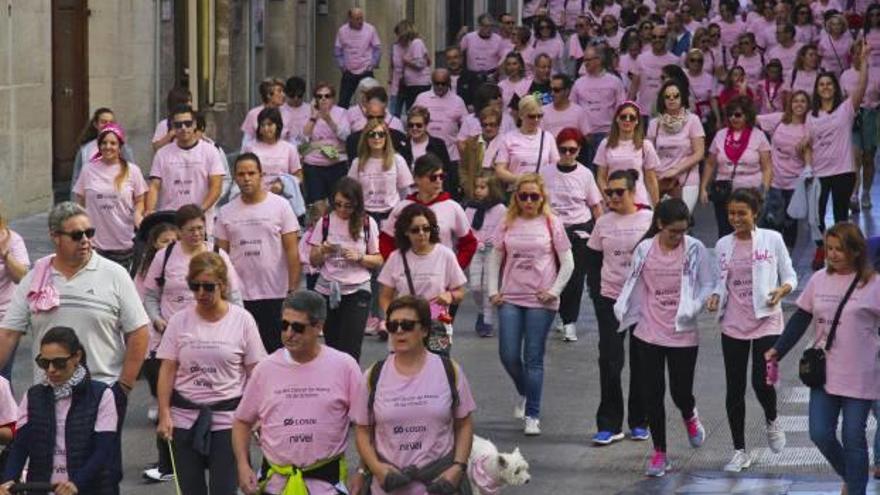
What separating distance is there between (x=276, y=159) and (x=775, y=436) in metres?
5.59

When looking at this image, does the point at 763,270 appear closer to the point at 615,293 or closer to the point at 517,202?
the point at 615,293

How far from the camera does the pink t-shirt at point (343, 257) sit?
15.3 meters

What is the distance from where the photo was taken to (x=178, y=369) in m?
11.4

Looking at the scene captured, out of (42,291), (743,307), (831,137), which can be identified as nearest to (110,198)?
(743,307)

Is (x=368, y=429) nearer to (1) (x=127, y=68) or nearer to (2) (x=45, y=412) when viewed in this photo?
(2) (x=45, y=412)

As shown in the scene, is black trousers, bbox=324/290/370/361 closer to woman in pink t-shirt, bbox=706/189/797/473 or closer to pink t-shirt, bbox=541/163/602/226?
pink t-shirt, bbox=541/163/602/226

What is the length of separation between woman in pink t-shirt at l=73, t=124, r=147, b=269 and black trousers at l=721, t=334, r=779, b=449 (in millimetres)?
4489

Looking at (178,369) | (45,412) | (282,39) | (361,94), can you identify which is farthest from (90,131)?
(282,39)

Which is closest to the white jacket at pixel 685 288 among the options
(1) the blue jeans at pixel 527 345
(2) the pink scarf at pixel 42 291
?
(1) the blue jeans at pixel 527 345

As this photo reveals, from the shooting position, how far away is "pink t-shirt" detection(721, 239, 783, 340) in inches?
535

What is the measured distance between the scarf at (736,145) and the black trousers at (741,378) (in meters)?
6.40

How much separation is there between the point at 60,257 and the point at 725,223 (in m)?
9.85

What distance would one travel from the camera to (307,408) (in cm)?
1021

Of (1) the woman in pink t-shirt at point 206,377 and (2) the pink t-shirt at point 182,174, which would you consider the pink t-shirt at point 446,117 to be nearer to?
(2) the pink t-shirt at point 182,174
